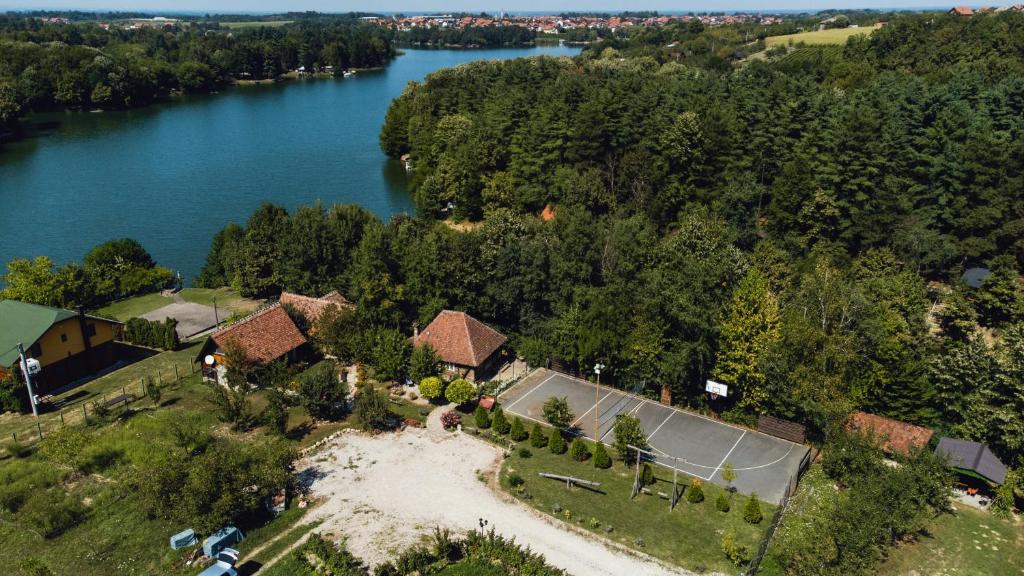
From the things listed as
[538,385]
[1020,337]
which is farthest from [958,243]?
[538,385]

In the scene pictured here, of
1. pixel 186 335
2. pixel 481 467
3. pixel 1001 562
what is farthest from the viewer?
pixel 186 335

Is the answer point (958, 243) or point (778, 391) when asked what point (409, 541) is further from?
point (958, 243)

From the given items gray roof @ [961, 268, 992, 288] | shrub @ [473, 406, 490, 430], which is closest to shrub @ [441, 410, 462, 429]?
shrub @ [473, 406, 490, 430]

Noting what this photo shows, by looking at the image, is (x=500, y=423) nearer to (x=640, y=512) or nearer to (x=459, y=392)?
(x=459, y=392)

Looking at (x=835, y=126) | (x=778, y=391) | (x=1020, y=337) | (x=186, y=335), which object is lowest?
(x=186, y=335)

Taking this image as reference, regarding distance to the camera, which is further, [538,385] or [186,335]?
[186,335]

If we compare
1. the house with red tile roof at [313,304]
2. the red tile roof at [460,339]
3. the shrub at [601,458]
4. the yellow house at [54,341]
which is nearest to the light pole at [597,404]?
the shrub at [601,458]

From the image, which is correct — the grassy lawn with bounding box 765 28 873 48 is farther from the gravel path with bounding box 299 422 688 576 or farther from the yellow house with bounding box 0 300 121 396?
the yellow house with bounding box 0 300 121 396
